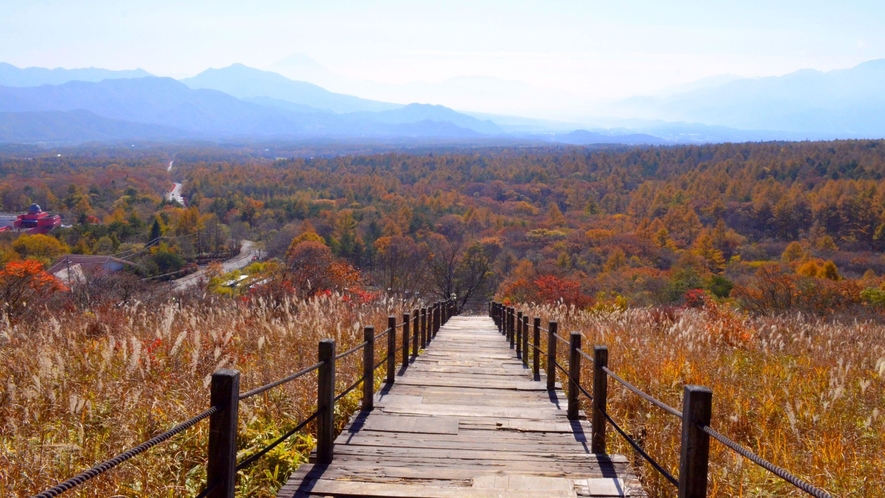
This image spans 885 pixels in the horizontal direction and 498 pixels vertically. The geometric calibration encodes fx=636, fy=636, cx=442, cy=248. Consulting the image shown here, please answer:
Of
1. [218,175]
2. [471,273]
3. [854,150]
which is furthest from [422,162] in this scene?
[471,273]

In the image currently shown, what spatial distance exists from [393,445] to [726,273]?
227 feet

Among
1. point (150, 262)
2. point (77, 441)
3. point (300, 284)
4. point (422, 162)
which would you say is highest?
point (422, 162)

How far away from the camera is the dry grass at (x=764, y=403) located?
414 cm

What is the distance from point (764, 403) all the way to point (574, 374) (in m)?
1.71

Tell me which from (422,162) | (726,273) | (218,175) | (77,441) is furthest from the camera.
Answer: (422,162)

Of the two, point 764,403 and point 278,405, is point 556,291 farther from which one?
point 278,405

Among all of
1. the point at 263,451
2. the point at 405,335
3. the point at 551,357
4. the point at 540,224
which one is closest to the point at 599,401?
the point at 551,357

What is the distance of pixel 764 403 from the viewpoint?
5652 millimetres

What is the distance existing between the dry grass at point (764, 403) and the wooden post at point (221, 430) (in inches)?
108

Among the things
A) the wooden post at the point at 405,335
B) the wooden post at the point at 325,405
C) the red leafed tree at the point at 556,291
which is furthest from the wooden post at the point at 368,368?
the red leafed tree at the point at 556,291

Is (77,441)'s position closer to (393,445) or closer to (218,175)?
(393,445)

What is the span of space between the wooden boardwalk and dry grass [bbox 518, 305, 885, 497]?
0.45 metres

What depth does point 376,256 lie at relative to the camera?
211ft

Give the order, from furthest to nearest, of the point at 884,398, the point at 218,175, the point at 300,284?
the point at 218,175
the point at 300,284
the point at 884,398
